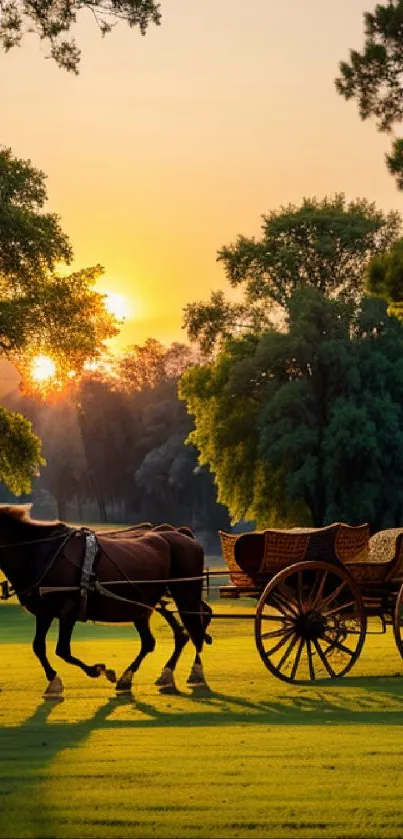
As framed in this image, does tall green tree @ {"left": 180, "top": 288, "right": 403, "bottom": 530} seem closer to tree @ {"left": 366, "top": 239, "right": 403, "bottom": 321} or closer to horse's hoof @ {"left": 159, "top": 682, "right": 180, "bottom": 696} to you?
tree @ {"left": 366, "top": 239, "right": 403, "bottom": 321}

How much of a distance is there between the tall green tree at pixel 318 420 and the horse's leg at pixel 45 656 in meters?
36.6

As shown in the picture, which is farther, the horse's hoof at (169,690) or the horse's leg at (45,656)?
the horse's hoof at (169,690)

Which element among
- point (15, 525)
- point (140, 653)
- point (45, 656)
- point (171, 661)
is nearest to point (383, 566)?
point (171, 661)

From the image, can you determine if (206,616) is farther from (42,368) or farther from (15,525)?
(42,368)

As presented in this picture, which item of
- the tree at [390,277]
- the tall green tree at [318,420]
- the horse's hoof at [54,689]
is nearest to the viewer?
the horse's hoof at [54,689]

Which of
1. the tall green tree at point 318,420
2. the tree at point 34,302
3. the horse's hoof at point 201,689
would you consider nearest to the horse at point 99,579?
the horse's hoof at point 201,689

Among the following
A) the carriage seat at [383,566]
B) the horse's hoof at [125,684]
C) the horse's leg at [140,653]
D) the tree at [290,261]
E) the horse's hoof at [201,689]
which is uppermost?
the tree at [290,261]

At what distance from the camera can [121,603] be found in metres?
14.6

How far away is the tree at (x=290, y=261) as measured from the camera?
59562mm

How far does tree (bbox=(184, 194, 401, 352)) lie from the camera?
2345 inches

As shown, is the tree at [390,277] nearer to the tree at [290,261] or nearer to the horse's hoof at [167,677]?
the horse's hoof at [167,677]

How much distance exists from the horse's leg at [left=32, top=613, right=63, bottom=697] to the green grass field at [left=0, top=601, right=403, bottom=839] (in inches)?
7.4

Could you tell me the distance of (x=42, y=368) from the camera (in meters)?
44.6

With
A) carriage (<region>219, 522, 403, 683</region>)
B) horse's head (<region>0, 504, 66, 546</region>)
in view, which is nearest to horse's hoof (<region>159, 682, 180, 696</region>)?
carriage (<region>219, 522, 403, 683</region>)
